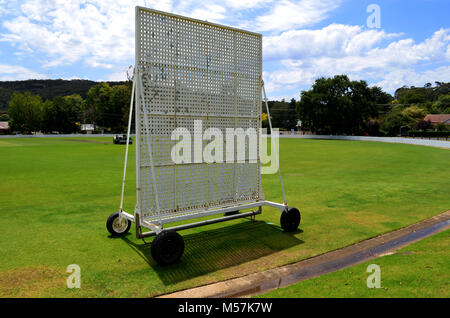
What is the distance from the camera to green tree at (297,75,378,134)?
230ft

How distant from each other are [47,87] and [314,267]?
196532 mm

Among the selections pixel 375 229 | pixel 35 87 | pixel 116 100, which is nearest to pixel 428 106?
pixel 116 100

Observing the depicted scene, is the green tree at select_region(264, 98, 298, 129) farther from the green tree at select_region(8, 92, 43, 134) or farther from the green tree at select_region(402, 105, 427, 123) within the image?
the green tree at select_region(8, 92, 43, 134)

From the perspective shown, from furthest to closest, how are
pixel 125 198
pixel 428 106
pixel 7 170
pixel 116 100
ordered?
pixel 428 106, pixel 116 100, pixel 7 170, pixel 125 198

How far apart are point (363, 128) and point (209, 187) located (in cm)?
7334

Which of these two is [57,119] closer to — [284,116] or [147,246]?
[284,116]

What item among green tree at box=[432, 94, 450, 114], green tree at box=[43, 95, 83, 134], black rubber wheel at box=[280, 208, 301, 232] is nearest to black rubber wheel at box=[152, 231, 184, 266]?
black rubber wheel at box=[280, 208, 301, 232]

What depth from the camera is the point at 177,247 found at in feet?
18.8

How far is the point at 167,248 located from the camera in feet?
18.5

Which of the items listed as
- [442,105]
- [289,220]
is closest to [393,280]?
[289,220]

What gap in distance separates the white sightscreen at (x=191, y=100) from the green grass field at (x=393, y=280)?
3.02m
